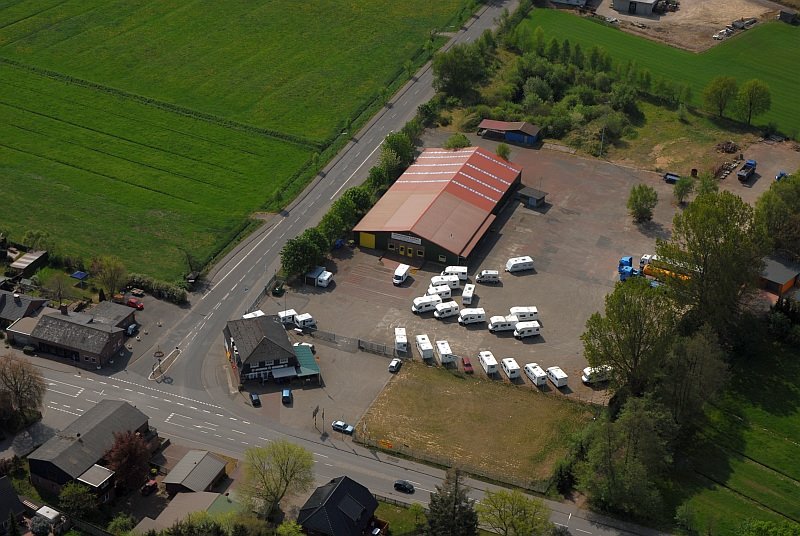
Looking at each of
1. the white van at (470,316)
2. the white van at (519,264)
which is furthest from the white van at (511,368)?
the white van at (519,264)

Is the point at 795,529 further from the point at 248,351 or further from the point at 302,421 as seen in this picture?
the point at 248,351

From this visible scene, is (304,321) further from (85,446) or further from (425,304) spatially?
(85,446)

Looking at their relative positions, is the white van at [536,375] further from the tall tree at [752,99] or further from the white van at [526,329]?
the tall tree at [752,99]

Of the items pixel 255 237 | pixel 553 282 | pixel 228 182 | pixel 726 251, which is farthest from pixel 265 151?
pixel 726 251

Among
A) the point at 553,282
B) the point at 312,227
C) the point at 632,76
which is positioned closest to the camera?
the point at 553,282

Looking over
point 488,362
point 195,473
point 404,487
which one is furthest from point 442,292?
point 195,473

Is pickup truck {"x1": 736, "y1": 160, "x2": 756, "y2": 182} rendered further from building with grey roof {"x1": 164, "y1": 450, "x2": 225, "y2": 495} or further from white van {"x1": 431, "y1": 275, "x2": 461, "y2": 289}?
building with grey roof {"x1": 164, "y1": 450, "x2": 225, "y2": 495}
